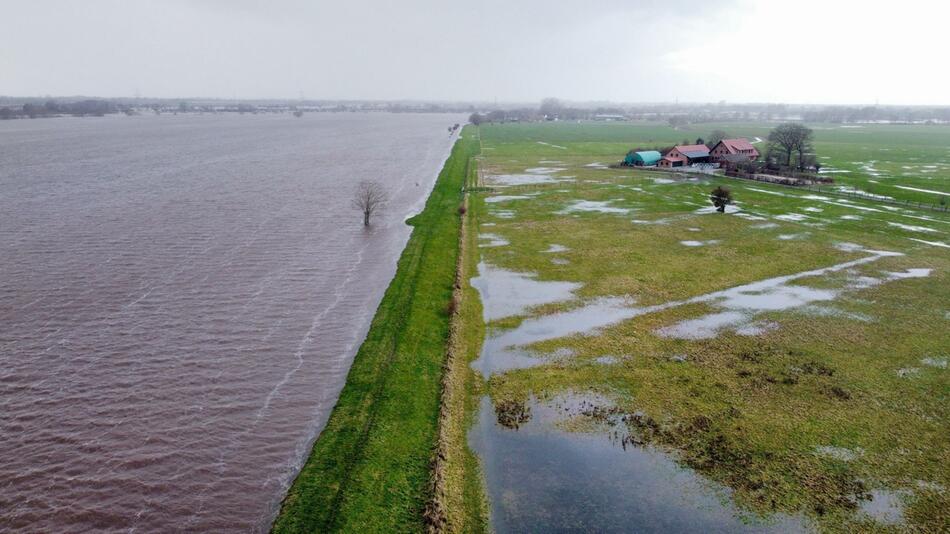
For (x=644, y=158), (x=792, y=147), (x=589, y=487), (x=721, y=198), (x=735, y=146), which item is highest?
(x=792, y=147)

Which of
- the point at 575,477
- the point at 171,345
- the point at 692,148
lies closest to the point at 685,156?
the point at 692,148

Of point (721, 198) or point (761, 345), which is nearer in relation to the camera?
point (761, 345)

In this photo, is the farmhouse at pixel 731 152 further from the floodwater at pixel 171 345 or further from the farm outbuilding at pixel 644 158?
the floodwater at pixel 171 345

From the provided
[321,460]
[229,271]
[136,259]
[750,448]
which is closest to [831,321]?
[750,448]

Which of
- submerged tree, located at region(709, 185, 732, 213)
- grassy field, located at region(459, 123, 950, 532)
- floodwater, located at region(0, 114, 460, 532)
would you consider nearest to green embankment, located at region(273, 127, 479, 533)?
floodwater, located at region(0, 114, 460, 532)

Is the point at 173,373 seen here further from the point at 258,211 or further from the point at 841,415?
the point at 258,211

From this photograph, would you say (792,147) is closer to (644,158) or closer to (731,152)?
(731,152)

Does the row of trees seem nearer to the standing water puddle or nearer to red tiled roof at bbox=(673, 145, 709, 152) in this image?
red tiled roof at bbox=(673, 145, 709, 152)
